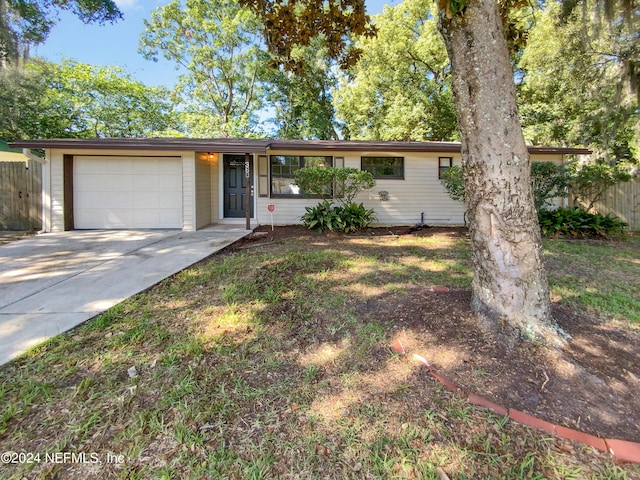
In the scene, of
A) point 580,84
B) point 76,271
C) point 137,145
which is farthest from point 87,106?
point 580,84

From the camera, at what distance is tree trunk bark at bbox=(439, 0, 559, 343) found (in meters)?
2.37

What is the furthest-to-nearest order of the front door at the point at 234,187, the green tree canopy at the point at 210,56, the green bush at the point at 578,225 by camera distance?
the green tree canopy at the point at 210,56, the front door at the point at 234,187, the green bush at the point at 578,225

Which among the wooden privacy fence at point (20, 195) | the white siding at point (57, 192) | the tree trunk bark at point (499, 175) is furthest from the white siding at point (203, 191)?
the tree trunk bark at point (499, 175)

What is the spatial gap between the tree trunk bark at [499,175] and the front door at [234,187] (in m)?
7.89

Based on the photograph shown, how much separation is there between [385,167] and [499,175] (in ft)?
24.0

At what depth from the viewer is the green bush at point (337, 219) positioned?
301 inches

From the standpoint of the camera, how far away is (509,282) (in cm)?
244

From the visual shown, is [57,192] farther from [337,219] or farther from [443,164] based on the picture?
[443,164]

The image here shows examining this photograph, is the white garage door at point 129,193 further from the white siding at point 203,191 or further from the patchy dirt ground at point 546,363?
the patchy dirt ground at point 546,363

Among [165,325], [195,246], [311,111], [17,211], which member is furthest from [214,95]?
[165,325]

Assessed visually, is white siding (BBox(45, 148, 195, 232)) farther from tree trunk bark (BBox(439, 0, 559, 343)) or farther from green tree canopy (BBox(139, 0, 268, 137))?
green tree canopy (BBox(139, 0, 268, 137))

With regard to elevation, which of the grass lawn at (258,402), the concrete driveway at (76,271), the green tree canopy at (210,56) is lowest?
the grass lawn at (258,402)

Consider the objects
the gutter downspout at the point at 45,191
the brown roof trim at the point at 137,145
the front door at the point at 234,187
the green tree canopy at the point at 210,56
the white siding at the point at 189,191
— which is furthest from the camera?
the green tree canopy at the point at 210,56

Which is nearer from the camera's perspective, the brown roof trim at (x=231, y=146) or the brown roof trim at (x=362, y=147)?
the brown roof trim at (x=231, y=146)
